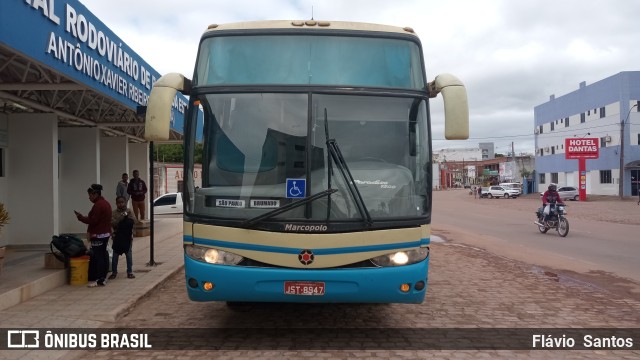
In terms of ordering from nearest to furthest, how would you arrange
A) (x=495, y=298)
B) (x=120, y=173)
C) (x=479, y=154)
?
1. (x=495, y=298)
2. (x=120, y=173)
3. (x=479, y=154)

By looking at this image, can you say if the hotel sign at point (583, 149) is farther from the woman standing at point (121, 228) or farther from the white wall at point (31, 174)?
the woman standing at point (121, 228)

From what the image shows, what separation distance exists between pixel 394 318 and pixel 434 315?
0.56m

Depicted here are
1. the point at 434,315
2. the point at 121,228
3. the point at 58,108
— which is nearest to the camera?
the point at 434,315

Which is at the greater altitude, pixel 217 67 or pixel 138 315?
pixel 217 67

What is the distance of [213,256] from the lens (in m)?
5.03

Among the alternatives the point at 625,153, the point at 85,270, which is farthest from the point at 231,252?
the point at 625,153

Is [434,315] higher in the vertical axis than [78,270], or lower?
lower

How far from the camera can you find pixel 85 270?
8.30m

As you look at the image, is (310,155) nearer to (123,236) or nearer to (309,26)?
(309,26)

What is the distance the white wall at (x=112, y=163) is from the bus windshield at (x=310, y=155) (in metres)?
11.8

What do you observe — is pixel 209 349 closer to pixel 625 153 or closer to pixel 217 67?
pixel 217 67

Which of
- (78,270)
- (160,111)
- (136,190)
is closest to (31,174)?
(78,270)

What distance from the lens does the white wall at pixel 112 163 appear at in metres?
16.0

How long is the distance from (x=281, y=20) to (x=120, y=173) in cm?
1197
